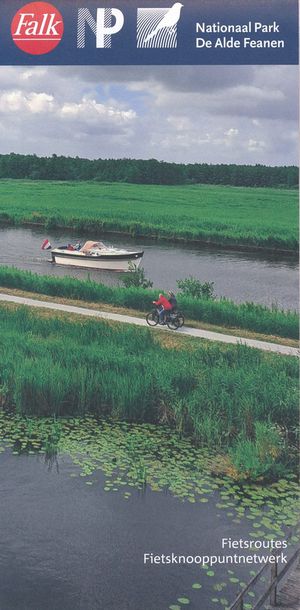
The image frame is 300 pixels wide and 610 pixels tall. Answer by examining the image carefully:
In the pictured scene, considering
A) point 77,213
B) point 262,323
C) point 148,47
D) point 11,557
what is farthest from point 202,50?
point 77,213

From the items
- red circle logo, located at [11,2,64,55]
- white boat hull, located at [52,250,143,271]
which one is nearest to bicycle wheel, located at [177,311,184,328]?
red circle logo, located at [11,2,64,55]

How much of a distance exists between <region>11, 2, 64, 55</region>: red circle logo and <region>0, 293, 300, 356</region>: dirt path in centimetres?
813

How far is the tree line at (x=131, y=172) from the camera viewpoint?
3534 cm

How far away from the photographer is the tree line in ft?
116

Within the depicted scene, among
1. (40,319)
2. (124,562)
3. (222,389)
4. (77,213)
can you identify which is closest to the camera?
(124,562)

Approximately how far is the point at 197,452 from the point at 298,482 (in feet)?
5.70

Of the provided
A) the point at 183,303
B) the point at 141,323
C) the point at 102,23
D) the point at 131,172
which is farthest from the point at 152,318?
the point at 131,172

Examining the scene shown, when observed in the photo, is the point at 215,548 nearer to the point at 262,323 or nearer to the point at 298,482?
the point at 298,482

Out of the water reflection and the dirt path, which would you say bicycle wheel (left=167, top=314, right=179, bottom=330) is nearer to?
the dirt path

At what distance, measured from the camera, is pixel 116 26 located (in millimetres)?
9891

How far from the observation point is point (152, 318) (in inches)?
805

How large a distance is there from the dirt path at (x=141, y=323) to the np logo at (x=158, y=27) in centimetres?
780

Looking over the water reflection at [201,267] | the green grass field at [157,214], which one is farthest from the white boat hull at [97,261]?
the green grass field at [157,214]

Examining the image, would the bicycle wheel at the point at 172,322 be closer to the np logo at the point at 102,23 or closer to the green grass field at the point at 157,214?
the np logo at the point at 102,23
